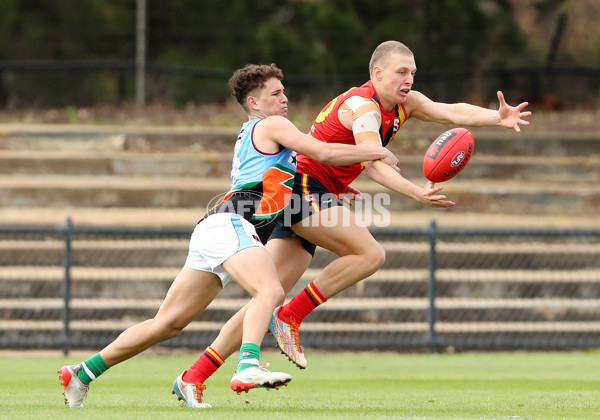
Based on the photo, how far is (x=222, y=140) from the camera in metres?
18.6

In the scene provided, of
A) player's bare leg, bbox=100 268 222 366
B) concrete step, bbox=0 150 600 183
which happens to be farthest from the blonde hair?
concrete step, bbox=0 150 600 183

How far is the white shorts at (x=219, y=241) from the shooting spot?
20.3 feet

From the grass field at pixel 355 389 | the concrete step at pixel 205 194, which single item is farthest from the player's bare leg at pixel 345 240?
the concrete step at pixel 205 194

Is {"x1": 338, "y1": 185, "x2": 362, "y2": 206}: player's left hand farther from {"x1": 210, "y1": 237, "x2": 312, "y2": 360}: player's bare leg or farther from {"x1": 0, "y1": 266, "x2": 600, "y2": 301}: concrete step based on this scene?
{"x1": 0, "y1": 266, "x2": 600, "y2": 301}: concrete step

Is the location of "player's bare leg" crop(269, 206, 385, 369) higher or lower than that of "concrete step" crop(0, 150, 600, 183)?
lower

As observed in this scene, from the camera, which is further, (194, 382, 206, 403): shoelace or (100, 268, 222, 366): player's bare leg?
(194, 382, 206, 403): shoelace

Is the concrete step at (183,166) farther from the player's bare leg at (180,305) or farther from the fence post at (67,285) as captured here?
the player's bare leg at (180,305)

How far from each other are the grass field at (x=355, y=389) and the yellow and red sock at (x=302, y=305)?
61cm

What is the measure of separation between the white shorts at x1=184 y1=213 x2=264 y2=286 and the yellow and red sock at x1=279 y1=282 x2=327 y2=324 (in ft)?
3.19

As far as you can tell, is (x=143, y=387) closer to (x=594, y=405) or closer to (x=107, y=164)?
(x=594, y=405)

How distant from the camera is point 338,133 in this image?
7.22 m

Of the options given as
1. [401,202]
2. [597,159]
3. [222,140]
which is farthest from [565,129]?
[222,140]

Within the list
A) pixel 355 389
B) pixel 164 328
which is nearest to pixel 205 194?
pixel 355 389

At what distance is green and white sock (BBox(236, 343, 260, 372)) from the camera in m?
6.07
